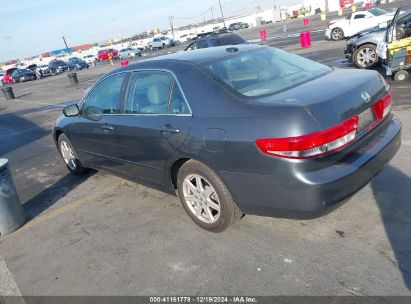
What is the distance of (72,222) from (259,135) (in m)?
2.85

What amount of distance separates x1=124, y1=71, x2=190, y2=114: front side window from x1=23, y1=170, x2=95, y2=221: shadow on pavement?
2.02m

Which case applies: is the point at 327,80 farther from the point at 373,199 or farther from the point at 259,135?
the point at 373,199

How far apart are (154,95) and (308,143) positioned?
1.87 metres

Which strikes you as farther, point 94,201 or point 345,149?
point 94,201

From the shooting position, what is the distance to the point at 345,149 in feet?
10.2

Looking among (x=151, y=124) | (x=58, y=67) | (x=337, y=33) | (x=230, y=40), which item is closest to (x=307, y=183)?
(x=151, y=124)

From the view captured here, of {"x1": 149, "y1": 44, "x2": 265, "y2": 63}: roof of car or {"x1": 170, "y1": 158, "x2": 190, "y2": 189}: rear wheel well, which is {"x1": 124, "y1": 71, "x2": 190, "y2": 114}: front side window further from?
{"x1": 170, "y1": 158, "x2": 190, "y2": 189}: rear wheel well

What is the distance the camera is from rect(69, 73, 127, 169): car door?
4.76 m

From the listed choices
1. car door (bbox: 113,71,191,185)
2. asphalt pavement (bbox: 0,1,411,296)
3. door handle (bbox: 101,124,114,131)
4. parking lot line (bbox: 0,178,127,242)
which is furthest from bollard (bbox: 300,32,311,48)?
car door (bbox: 113,71,191,185)

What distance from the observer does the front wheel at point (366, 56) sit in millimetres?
11000

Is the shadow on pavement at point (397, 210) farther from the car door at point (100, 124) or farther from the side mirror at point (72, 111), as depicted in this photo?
the side mirror at point (72, 111)

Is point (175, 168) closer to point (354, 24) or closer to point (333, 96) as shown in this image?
point (333, 96)

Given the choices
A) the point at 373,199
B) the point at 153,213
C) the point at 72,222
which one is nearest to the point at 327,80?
the point at 373,199

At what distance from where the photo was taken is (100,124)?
4.98m
